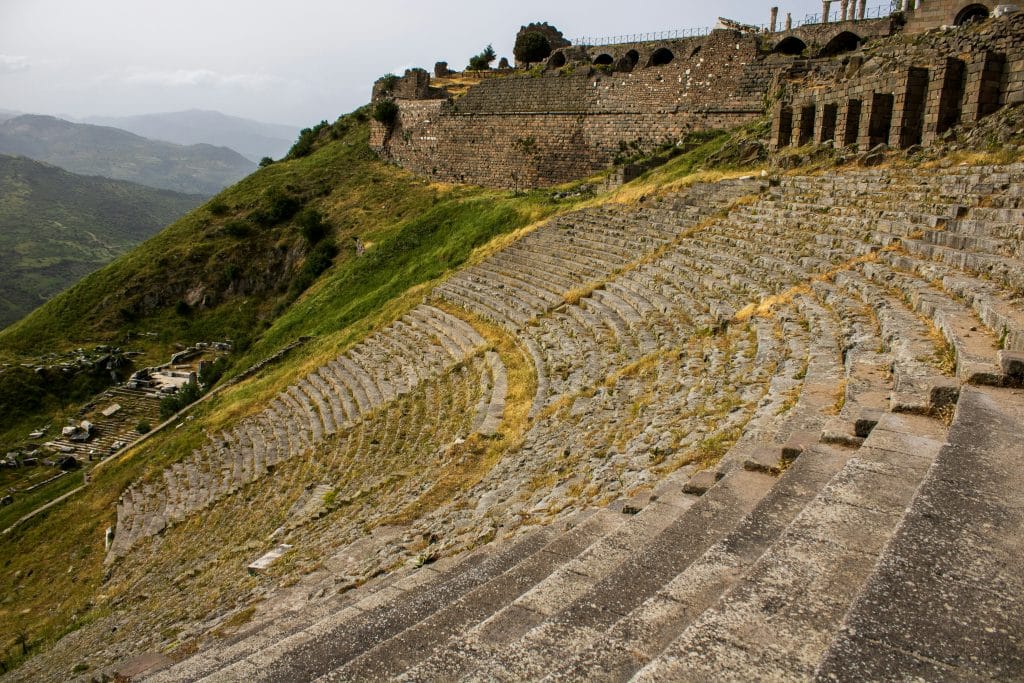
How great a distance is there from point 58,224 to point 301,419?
140499mm

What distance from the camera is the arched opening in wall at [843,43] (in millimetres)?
25391

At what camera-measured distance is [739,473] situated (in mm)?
4562

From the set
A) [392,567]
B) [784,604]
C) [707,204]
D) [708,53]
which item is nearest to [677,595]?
[784,604]

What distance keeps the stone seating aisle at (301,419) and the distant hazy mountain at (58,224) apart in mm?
78967

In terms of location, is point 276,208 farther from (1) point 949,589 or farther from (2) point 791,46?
(1) point 949,589

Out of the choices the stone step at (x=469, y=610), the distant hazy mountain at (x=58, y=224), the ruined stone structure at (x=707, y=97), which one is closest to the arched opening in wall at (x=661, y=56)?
the ruined stone structure at (x=707, y=97)

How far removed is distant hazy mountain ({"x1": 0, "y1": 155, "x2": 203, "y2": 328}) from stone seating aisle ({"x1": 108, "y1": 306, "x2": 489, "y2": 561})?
259 feet

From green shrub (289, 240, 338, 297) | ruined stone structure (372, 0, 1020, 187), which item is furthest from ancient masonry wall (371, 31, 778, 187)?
green shrub (289, 240, 338, 297)

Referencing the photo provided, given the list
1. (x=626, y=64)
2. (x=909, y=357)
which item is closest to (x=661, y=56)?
(x=626, y=64)

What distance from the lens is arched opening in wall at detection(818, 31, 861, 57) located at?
25.4 metres

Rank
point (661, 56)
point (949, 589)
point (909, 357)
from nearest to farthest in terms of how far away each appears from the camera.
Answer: point (949, 589) < point (909, 357) < point (661, 56)

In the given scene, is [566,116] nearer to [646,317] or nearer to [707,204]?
[707,204]

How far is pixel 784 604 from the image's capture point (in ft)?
8.66

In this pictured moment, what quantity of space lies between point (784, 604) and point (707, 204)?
1334 cm
